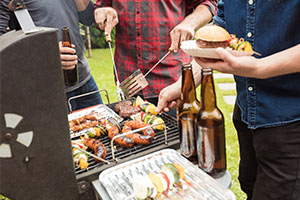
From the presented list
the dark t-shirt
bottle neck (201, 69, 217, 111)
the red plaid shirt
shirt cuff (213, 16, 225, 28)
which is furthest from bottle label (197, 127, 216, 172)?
the dark t-shirt

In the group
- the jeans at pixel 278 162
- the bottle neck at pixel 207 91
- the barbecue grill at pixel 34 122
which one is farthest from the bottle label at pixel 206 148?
the barbecue grill at pixel 34 122

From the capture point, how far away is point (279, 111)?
50.9 inches

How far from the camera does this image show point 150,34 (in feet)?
7.78

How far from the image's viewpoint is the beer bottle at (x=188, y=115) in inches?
51.0

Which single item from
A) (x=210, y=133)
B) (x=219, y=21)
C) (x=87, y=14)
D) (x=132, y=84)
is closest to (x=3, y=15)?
(x=87, y=14)

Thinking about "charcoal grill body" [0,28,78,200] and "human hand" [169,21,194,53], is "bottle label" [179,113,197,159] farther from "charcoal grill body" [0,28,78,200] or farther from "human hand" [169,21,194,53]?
"human hand" [169,21,194,53]

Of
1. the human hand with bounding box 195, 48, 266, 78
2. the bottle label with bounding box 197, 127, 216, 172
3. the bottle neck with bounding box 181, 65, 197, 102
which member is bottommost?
the bottle label with bounding box 197, 127, 216, 172

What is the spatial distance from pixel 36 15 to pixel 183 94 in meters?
1.64

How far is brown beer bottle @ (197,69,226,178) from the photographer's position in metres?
1.17

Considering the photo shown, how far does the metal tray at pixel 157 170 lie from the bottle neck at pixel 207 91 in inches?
11.1

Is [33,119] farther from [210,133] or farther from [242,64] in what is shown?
[242,64]

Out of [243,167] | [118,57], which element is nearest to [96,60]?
[118,57]

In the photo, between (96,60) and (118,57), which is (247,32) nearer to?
(118,57)

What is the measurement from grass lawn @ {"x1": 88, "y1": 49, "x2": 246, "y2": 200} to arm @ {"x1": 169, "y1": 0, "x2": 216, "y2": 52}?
1916mm
